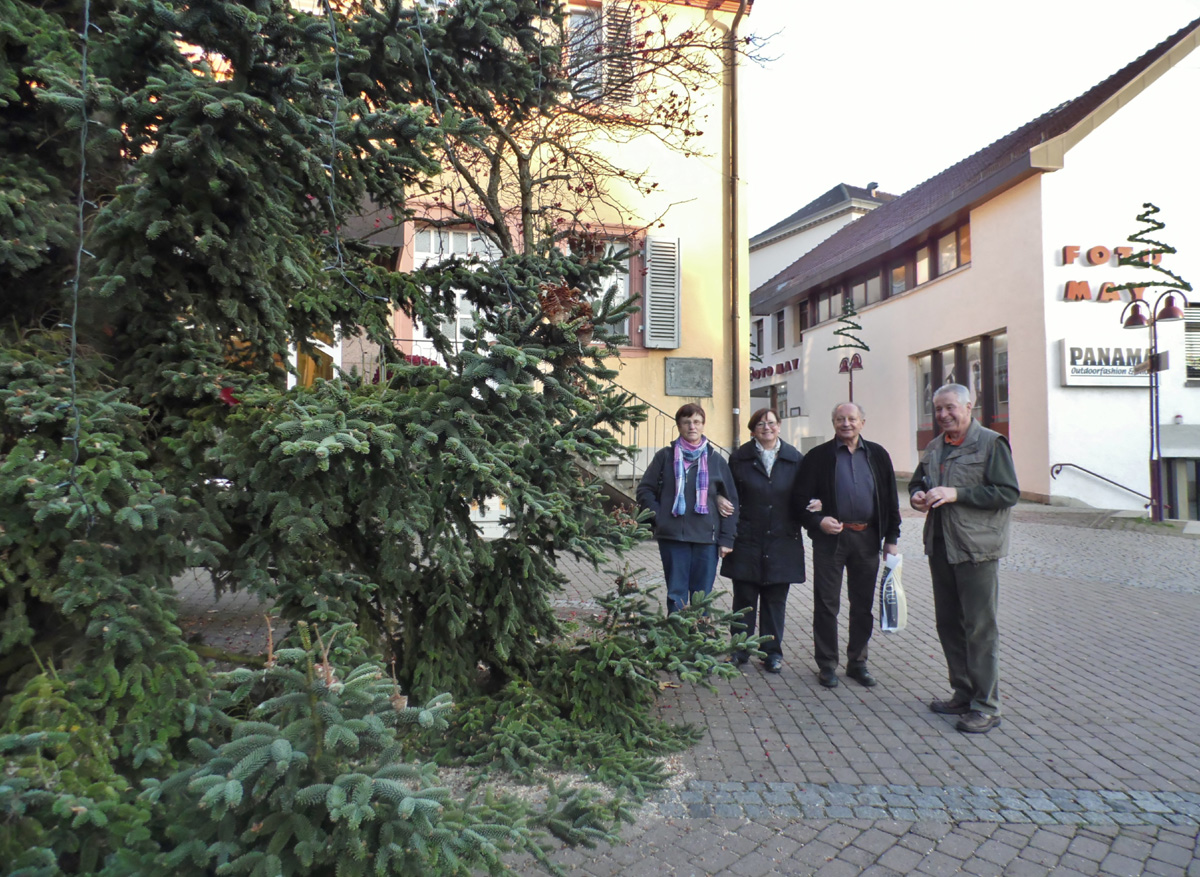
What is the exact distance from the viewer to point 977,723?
14.2 ft

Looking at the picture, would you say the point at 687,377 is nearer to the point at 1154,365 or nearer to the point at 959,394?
the point at 1154,365

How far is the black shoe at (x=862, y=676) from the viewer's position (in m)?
5.17

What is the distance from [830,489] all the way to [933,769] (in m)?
1.87

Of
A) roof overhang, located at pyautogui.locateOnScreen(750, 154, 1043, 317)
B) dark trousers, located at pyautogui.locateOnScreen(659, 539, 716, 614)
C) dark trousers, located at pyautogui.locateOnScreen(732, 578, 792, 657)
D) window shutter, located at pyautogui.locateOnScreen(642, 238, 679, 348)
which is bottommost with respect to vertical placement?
dark trousers, located at pyautogui.locateOnScreen(732, 578, 792, 657)

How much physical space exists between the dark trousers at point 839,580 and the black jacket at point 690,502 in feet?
2.07

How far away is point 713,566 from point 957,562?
1.56 m

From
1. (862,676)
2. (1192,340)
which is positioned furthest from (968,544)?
(1192,340)

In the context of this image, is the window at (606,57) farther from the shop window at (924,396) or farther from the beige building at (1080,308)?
the shop window at (924,396)

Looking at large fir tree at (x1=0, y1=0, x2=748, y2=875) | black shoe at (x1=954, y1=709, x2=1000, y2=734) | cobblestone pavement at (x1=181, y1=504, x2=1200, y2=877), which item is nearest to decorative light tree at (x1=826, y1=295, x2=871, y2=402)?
cobblestone pavement at (x1=181, y1=504, x2=1200, y2=877)

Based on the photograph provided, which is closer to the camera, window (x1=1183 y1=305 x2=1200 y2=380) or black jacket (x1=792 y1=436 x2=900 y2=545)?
black jacket (x1=792 y1=436 x2=900 y2=545)

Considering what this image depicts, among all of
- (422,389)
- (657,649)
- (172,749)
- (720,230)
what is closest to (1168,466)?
(720,230)

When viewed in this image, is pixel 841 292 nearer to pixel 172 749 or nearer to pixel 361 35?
pixel 361 35

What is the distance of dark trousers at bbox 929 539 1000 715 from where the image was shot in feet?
14.3

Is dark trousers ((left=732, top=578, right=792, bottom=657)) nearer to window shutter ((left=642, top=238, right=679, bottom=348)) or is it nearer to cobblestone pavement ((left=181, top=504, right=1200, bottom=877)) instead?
cobblestone pavement ((left=181, top=504, right=1200, bottom=877))
